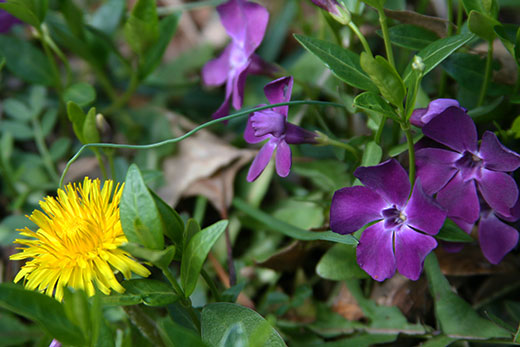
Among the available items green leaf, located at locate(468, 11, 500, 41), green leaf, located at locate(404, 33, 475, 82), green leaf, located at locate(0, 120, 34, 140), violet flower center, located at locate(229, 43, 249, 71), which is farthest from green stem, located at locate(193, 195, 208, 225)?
green leaf, located at locate(468, 11, 500, 41)

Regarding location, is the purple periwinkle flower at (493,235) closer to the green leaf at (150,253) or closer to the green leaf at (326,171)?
the green leaf at (326,171)

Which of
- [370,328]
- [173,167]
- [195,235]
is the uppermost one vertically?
[195,235]

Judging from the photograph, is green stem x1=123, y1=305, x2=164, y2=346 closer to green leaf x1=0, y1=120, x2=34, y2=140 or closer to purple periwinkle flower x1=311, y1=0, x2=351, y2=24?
purple periwinkle flower x1=311, y1=0, x2=351, y2=24

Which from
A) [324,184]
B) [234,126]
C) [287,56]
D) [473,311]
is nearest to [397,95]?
[324,184]

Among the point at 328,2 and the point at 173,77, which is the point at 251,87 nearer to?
the point at 173,77

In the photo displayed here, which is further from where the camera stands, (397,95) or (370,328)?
(370,328)

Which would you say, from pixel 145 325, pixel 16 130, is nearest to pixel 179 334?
pixel 145 325

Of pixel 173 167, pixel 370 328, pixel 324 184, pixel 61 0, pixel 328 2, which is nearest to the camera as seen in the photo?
pixel 328 2

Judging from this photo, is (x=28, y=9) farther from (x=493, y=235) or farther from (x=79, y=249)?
(x=493, y=235)
